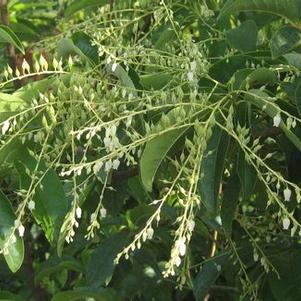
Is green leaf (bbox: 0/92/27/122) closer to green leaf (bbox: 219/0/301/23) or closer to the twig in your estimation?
green leaf (bbox: 219/0/301/23)

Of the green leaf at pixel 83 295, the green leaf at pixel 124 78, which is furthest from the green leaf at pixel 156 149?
the green leaf at pixel 83 295

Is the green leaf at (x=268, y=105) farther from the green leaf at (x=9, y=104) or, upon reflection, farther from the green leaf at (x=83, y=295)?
the green leaf at (x=83, y=295)

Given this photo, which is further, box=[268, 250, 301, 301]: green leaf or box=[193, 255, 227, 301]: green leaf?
box=[193, 255, 227, 301]: green leaf

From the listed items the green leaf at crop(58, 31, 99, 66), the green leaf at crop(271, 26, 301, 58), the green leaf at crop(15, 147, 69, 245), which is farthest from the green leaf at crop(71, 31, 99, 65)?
the green leaf at crop(271, 26, 301, 58)

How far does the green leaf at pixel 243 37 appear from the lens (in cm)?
133

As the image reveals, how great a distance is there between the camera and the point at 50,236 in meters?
1.24

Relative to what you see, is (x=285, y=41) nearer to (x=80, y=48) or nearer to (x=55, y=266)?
(x=80, y=48)

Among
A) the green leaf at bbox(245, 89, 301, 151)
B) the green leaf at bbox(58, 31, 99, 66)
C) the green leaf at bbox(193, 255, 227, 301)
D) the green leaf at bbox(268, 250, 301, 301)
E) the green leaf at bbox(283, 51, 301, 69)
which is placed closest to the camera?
the green leaf at bbox(245, 89, 301, 151)

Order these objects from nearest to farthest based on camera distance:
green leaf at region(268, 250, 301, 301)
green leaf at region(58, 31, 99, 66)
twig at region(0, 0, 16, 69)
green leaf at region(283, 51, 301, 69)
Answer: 1. green leaf at region(283, 51, 301, 69)
2. green leaf at region(58, 31, 99, 66)
3. green leaf at region(268, 250, 301, 301)
4. twig at region(0, 0, 16, 69)

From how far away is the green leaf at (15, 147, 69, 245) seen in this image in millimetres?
1187

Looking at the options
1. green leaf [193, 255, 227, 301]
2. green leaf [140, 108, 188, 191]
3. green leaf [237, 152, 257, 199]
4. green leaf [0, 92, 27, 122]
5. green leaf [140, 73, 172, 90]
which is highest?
green leaf [0, 92, 27, 122]

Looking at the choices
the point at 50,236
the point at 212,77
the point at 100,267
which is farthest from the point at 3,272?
the point at 212,77

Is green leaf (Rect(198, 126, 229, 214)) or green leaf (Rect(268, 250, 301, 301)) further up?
green leaf (Rect(198, 126, 229, 214))

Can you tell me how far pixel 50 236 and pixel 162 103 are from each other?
0.30 meters
